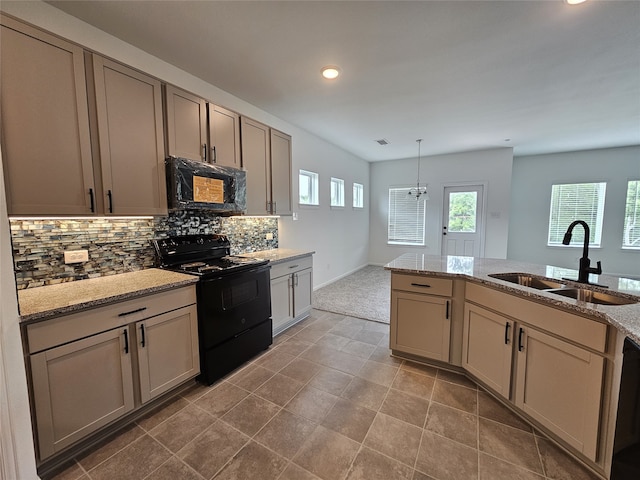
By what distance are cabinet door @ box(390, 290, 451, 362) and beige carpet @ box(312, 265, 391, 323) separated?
928mm

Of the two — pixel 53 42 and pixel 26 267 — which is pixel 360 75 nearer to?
pixel 53 42

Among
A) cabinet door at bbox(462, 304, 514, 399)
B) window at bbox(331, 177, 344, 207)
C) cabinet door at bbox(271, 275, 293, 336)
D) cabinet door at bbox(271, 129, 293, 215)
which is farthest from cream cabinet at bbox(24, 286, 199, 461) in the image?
window at bbox(331, 177, 344, 207)

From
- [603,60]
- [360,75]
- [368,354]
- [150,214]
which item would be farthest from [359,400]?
[603,60]

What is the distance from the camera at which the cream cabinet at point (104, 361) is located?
1367 millimetres

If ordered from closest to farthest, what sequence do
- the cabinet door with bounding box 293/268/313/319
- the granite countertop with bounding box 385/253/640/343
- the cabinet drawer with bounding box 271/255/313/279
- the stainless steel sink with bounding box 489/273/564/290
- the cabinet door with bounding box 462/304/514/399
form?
the granite countertop with bounding box 385/253/640/343, the cabinet door with bounding box 462/304/514/399, the stainless steel sink with bounding box 489/273/564/290, the cabinet drawer with bounding box 271/255/313/279, the cabinet door with bounding box 293/268/313/319

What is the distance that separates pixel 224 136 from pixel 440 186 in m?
5.16

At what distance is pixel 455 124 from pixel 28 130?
4624mm

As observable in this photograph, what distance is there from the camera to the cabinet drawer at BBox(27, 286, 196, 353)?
135cm

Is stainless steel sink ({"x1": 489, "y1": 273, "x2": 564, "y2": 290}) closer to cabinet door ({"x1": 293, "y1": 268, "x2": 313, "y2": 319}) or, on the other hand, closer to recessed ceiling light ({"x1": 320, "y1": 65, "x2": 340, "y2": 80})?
cabinet door ({"x1": 293, "y1": 268, "x2": 313, "y2": 319})

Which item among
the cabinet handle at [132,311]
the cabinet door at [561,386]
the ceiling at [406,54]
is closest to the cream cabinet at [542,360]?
the cabinet door at [561,386]

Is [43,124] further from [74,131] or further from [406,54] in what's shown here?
[406,54]

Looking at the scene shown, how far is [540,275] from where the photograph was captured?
204 centimetres

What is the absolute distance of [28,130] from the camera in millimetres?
1483

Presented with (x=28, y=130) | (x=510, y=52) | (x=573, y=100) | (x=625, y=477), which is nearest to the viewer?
(x=625, y=477)
